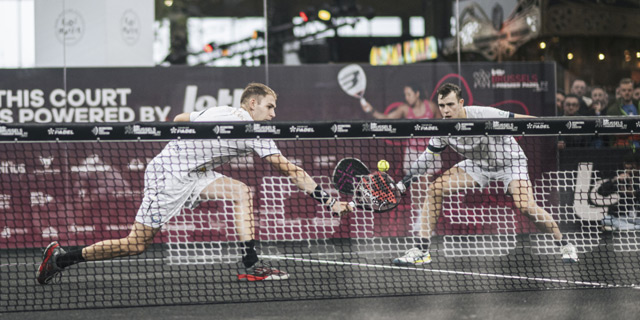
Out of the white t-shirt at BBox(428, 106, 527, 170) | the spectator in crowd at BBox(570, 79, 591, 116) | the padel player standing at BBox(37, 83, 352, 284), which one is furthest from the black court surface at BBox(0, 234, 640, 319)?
the spectator in crowd at BBox(570, 79, 591, 116)

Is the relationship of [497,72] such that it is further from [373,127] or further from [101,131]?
[101,131]

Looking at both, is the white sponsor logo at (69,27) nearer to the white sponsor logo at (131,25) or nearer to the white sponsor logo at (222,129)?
the white sponsor logo at (131,25)

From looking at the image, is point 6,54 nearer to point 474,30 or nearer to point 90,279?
point 90,279

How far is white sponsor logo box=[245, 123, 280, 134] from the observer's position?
17.3 ft

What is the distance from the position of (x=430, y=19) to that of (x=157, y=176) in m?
5.33

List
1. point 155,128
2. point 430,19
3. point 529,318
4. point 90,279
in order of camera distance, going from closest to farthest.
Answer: point 529,318 → point 155,128 → point 90,279 → point 430,19

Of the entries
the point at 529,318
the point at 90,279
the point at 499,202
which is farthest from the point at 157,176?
the point at 499,202

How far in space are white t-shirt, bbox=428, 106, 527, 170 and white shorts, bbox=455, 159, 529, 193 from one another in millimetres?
56

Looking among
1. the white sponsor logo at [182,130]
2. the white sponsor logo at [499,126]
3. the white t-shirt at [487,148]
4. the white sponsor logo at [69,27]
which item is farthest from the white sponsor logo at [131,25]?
the white sponsor logo at [499,126]

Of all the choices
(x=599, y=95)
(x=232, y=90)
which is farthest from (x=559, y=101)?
(x=232, y=90)

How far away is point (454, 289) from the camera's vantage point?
19.2ft

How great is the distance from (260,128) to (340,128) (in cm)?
55

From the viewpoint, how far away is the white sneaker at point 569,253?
700 centimetres

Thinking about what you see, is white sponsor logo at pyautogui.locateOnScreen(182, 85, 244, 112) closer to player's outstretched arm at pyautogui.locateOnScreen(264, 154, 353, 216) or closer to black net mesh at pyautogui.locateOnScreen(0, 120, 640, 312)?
black net mesh at pyautogui.locateOnScreen(0, 120, 640, 312)
